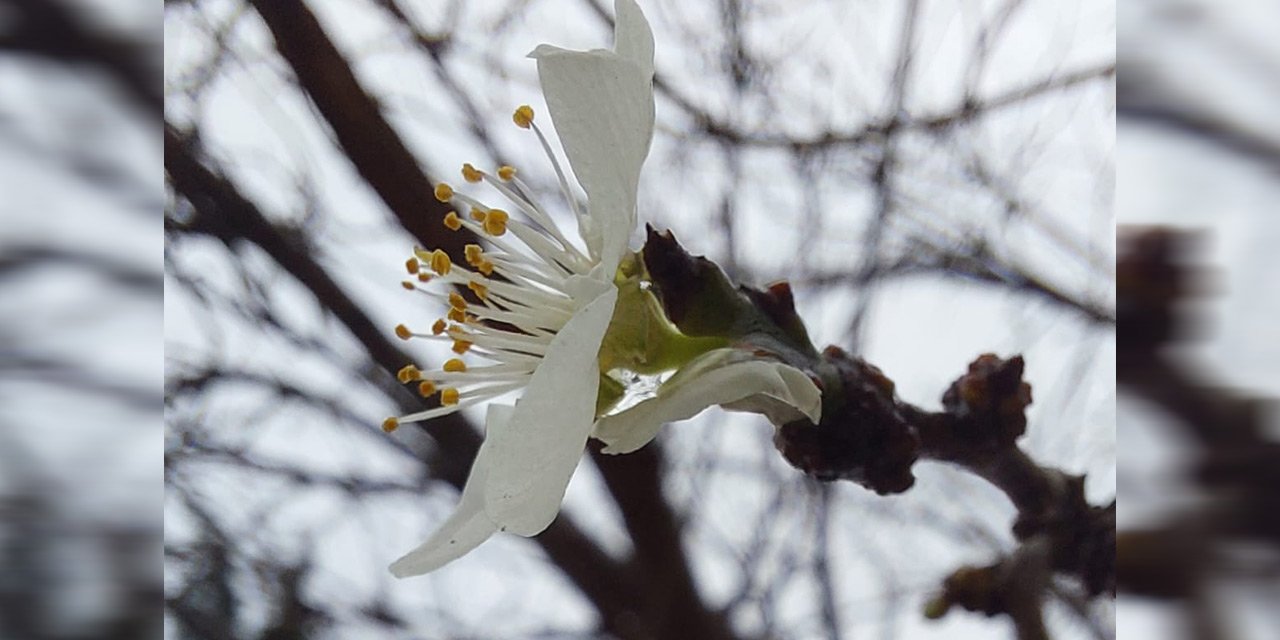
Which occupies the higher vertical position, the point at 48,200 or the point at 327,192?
the point at 327,192

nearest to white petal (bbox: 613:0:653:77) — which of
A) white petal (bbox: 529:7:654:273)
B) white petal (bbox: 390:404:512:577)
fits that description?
white petal (bbox: 529:7:654:273)

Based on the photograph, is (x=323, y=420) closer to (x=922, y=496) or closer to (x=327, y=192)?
(x=327, y=192)

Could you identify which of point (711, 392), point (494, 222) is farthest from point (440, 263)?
point (711, 392)

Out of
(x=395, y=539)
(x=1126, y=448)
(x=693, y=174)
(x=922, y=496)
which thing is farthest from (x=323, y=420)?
(x=1126, y=448)

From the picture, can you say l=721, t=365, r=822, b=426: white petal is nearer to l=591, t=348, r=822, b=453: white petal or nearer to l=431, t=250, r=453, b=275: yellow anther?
l=591, t=348, r=822, b=453: white petal

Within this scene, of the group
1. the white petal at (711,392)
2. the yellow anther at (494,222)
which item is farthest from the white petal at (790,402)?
the yellow anther at (494,222)

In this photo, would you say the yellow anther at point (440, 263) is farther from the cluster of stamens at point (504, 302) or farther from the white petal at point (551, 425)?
the white petal at point (551, 425)

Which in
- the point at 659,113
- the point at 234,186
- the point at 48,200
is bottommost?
the point at 48,200
